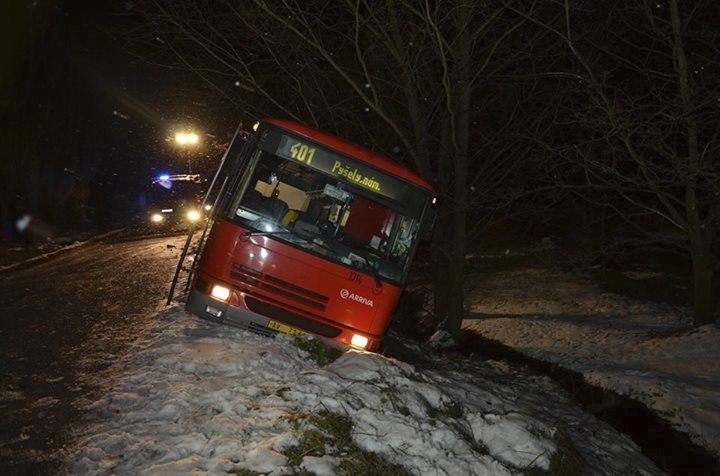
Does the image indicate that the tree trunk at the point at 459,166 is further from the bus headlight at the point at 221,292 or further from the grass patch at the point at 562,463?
the grass patch at the point at 562,463

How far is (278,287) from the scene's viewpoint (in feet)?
24.2

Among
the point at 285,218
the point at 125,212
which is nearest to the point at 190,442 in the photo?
the point at 285,218

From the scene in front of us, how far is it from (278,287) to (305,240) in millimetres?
692

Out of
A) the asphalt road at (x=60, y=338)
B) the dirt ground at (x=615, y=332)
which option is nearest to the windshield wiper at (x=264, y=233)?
the asphalt road at (x=60, y=338)

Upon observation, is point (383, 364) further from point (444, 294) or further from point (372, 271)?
point (444, 294)

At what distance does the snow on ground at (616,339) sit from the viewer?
8.65m

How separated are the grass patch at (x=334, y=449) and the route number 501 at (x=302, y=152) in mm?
3574

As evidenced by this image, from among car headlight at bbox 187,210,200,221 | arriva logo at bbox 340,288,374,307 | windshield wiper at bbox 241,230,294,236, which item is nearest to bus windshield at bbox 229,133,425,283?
windshield wiper at bbox 241,230,294,236

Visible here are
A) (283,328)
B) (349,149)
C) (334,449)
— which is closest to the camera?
(334,449)

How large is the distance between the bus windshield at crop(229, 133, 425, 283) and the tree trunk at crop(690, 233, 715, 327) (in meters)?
6.76

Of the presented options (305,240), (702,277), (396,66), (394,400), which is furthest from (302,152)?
(702,277)

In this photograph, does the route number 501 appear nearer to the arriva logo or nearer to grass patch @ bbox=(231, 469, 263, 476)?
the arriva logo

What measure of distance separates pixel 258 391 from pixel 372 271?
2589mm

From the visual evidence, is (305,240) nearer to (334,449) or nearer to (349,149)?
(349,149)
